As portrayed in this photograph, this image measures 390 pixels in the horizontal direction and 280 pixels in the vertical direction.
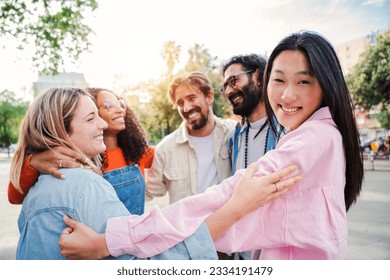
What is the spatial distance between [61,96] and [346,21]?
1324mm

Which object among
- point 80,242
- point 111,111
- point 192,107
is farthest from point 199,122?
point 80,242

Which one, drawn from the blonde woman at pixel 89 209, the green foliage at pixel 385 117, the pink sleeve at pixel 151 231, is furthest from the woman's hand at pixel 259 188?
the green foliage at pixel 385 117

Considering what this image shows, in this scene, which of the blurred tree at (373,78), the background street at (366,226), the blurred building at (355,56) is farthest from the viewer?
the blurred tree at (373,78)

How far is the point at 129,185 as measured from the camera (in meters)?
1.73

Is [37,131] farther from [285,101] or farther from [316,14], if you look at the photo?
[316,14]

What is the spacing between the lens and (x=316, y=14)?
1.64 m

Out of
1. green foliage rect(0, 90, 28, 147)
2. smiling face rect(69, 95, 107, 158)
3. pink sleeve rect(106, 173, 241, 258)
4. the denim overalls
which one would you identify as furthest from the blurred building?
green foliage rect(0, 90, 28, 147)

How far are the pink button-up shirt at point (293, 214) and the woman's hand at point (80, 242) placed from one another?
0.03 metres

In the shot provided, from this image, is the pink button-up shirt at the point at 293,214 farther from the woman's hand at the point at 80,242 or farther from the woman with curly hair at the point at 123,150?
the woman with curly hair at the point at 123,150

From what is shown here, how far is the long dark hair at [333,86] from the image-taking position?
894mm

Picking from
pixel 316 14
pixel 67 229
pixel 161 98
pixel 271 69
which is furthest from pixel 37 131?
pixel 161 98

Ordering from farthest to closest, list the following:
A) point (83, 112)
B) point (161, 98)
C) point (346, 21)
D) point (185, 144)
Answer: point (161, 98) → point (185, 144) → point (346, 21) → point (83, 112)

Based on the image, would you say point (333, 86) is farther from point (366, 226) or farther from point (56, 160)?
point (366, 226)

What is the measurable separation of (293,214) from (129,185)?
101 centimetres
